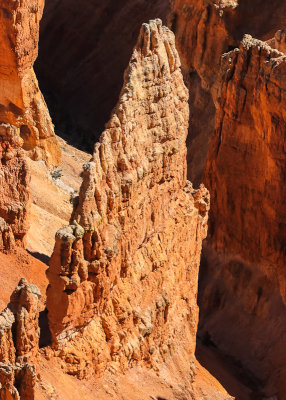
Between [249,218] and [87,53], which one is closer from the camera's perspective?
[249,218]

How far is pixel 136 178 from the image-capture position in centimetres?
1842

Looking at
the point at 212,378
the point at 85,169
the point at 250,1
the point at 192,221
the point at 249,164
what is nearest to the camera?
the point at 85,169

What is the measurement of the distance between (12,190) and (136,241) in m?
5.57

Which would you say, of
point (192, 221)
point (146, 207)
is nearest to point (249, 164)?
point (192, 221)

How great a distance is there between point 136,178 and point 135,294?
93.6 inches

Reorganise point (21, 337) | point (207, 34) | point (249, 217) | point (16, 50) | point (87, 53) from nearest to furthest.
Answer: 1. point (21, 337)
2. point (16, 50)
3. point (249, 217)
4. point (207, 34)
5. point (87, 53)

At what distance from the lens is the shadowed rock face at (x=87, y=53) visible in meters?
51.7

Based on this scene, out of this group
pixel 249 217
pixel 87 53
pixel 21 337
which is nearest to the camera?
pixel 21 337

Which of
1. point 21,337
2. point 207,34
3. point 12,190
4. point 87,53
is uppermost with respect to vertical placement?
point 207,34

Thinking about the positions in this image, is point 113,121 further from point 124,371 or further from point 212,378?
point 212,378

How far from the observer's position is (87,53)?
177 ft

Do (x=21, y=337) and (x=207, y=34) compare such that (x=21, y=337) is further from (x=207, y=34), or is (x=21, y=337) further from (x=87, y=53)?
(x=87, y=53)

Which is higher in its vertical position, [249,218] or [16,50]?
[16,50]

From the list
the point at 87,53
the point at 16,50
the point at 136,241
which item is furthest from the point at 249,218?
the point at 87,53
